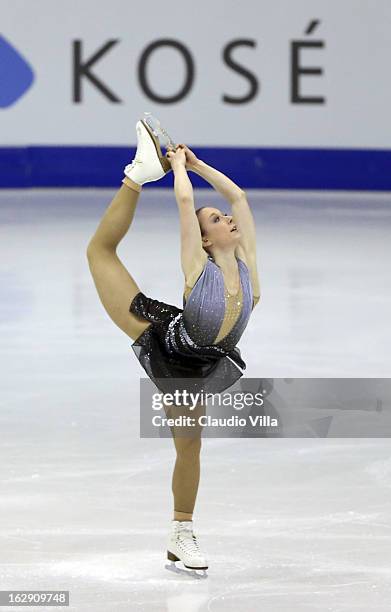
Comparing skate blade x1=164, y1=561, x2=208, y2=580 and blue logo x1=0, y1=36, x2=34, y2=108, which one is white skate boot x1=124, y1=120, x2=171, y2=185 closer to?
skate blade x1=164, y1=561, x2=208, y2=580

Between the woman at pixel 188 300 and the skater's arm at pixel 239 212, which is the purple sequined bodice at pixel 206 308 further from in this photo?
the skater's arm at pixel 239 212

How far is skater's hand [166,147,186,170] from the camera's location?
369cm

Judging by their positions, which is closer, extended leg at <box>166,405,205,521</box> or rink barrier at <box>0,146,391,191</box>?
extended leg at <box>166,405,205,521</box>

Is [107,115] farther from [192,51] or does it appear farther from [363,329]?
[363,329]

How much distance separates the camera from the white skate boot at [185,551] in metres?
3.60

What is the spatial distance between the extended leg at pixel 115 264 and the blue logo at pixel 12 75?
11.5m

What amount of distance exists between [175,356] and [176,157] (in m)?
0.51

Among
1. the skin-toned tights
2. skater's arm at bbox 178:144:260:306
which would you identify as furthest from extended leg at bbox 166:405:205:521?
skater's arm at bbox 178:144:260:306

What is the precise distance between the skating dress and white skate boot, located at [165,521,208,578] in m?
0.36

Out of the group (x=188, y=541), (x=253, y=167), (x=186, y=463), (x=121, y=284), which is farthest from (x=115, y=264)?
(x=253, y=167)

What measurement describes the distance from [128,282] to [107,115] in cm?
1149

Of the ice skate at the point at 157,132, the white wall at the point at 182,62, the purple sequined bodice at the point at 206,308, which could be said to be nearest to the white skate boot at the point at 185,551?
the purple sequined bodice at the point at 206,308

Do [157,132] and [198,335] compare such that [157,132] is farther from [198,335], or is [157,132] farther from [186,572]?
[186,572]

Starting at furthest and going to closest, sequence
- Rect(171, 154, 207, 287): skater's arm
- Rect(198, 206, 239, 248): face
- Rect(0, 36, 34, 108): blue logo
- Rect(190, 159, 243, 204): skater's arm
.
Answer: Rect(0, 36, 34, 108): blue logo, Rect(190, 159, 243, 204): skater's arm, Rect(198, 206, 239, 248): face, Rect(171, 154, 207, 287): skater's arm
